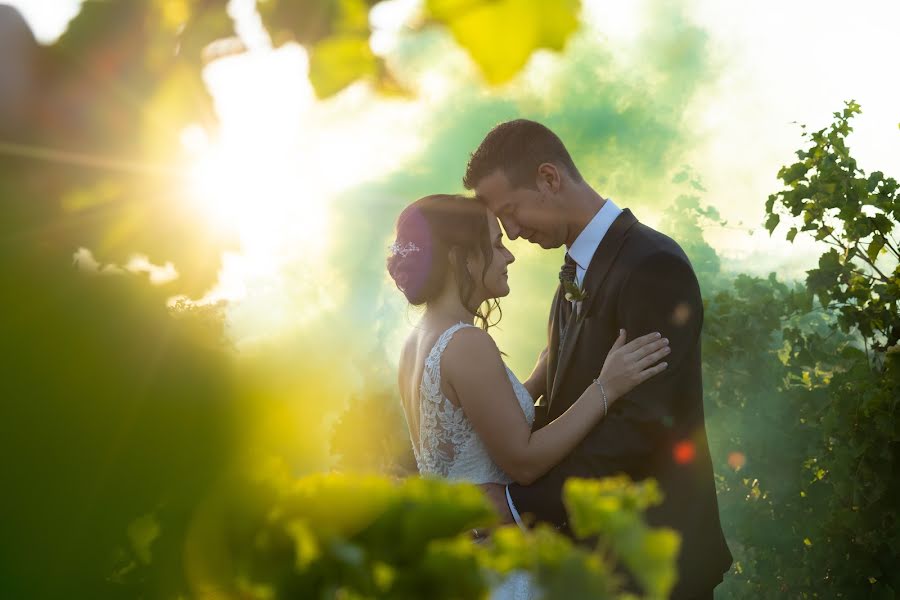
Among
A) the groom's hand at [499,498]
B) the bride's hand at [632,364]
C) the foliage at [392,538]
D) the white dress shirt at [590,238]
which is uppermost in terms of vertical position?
the foliage at [392,538]

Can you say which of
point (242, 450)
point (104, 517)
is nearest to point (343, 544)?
point (242, 450)

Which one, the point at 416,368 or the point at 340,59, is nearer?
the point at 340,59

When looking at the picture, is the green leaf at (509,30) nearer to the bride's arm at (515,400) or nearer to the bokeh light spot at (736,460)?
the bride's arm at (515,400)

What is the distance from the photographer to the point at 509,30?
982 millimetres

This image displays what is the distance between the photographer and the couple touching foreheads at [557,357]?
3.86 meters

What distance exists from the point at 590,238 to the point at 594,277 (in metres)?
0.38

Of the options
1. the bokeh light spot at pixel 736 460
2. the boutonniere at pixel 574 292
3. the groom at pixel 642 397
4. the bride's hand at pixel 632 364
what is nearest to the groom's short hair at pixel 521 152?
the groom at pixel 642 397

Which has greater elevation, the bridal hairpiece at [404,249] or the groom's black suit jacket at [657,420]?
the bridal hairpiece at [404,249]

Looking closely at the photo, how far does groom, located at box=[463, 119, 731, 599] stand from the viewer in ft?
12.5

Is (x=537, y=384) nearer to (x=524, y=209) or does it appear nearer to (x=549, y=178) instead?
(x=524, y=209)

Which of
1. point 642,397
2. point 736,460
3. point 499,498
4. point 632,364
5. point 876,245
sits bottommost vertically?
point 736,460

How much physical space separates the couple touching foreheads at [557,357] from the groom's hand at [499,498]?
0.03ft

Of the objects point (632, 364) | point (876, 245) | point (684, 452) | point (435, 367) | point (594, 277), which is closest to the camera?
point (632, 364)

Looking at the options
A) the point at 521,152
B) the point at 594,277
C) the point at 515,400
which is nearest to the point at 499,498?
the point at 515,400
